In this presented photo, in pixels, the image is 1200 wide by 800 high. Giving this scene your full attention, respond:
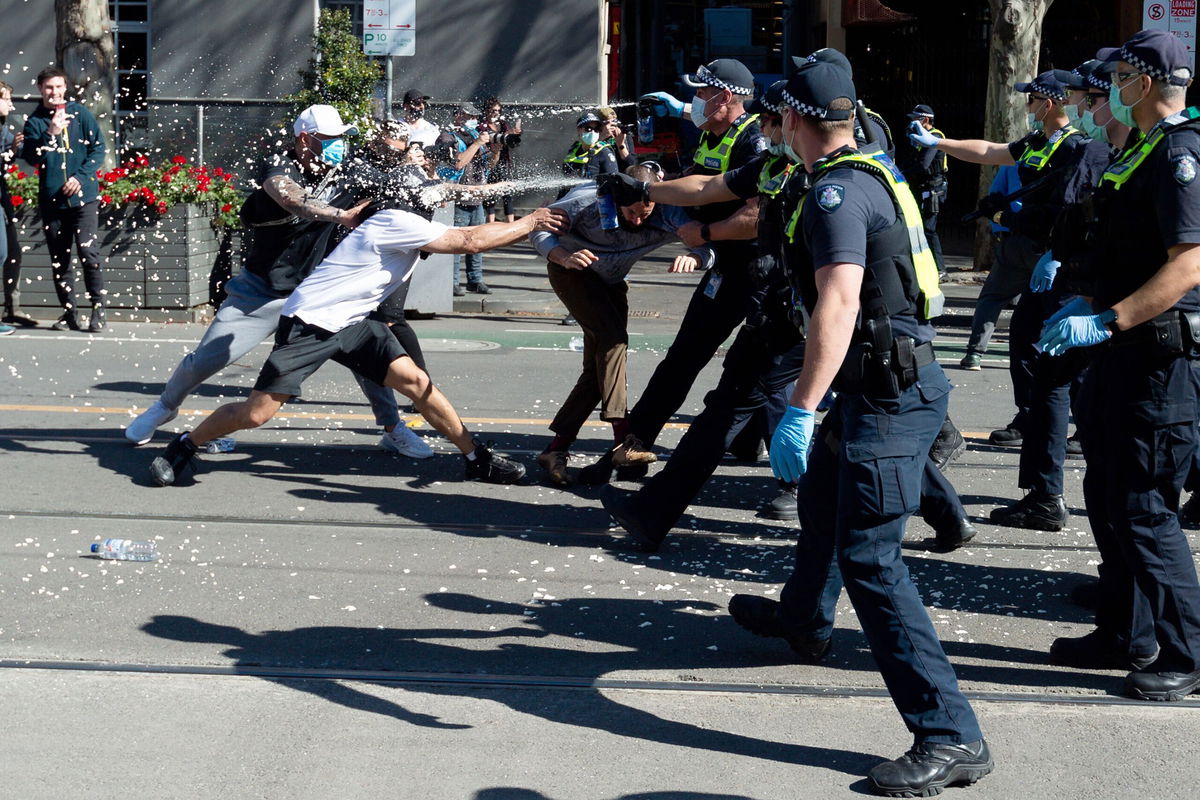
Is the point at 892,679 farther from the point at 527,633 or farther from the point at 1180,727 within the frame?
the point at 527,633

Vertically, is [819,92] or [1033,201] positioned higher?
[819,92]

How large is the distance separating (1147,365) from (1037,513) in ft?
7.22

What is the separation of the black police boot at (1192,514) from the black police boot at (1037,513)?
0.50m

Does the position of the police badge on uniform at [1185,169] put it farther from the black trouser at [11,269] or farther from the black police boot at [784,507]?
the black trouser at [11,269]

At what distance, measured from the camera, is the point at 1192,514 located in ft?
22.0

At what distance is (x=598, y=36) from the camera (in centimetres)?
2155

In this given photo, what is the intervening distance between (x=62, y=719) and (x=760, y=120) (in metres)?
3.80

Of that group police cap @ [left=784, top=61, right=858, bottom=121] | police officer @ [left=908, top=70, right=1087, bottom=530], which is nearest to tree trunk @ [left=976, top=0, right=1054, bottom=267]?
police officer @ [left=908, top=70, right=1087, bottom=530]

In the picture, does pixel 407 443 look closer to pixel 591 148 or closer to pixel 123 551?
pixel 123 551

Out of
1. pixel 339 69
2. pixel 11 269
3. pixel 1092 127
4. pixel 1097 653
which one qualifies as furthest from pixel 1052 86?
pixel 339 69

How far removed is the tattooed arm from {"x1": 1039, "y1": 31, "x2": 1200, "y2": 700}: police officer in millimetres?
3647

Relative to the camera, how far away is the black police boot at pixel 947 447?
774cm

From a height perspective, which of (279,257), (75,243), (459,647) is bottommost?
(459,647)

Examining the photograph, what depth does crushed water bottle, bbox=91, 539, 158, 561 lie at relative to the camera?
604 cm
